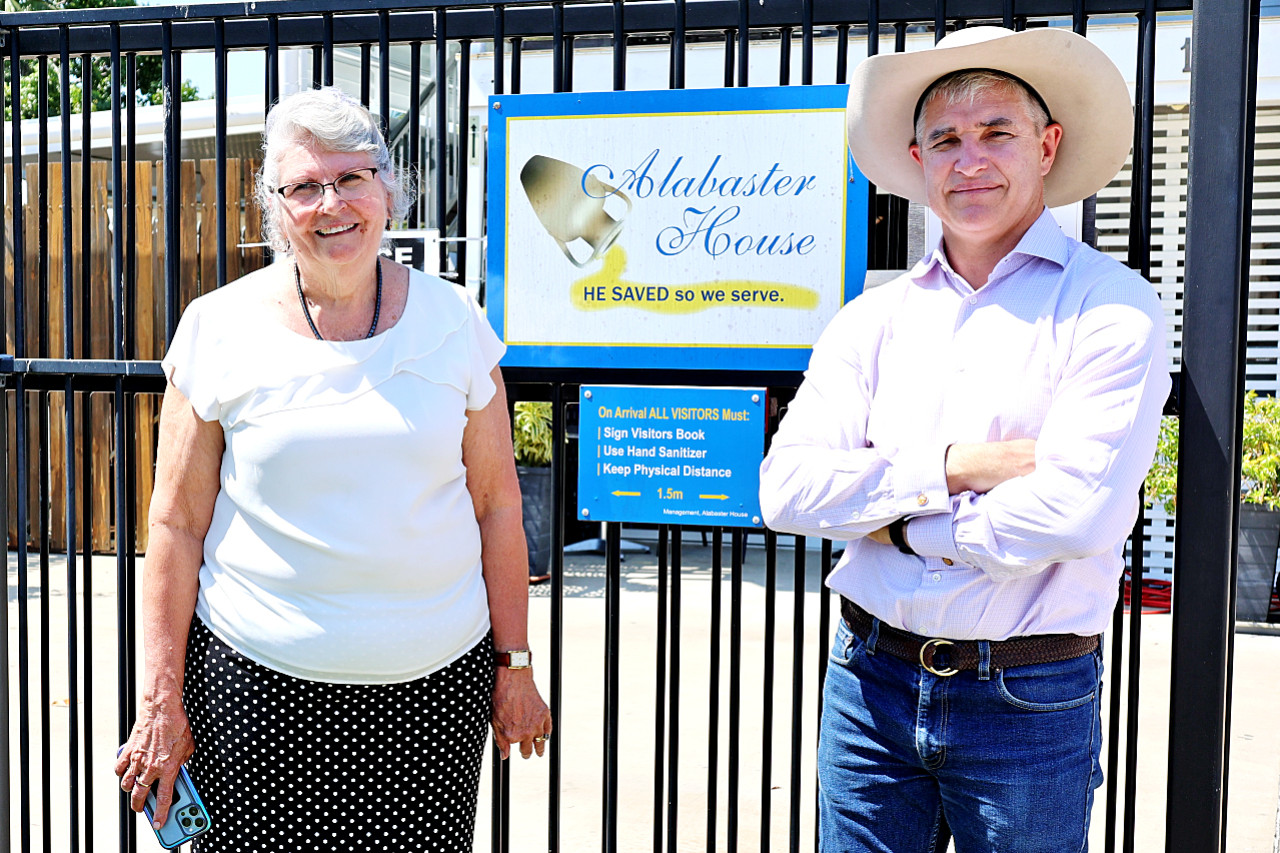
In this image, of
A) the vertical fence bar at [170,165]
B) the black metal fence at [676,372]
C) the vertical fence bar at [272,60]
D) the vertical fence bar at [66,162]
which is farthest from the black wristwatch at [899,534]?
the vertical fence bar at [66,162]

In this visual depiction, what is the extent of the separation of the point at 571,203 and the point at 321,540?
1.11 m

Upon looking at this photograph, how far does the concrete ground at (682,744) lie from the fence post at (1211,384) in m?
0.20

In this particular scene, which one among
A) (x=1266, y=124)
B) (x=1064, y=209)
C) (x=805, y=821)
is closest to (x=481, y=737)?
(x=1064, y=209)

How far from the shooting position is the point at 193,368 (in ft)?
7.54

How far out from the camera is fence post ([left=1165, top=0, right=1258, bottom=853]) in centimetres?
254

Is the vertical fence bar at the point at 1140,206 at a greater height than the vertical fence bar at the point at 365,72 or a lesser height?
lesser

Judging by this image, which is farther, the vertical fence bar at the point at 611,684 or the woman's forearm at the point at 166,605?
the vertical fence bar at the point at 611,684

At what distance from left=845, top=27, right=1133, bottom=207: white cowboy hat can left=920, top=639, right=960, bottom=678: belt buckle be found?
1.00m

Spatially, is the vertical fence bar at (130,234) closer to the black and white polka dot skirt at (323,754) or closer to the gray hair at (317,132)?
the gray hair at (317,132)

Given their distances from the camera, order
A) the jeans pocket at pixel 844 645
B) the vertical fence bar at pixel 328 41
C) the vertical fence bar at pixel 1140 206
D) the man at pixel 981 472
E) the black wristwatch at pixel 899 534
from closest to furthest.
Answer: the man at pixel 981 472 < the black wristwatch at pixel 899 534 < the jeans pocket at pixel 844 645 < the vertical fence bar at pixel 1140 206 < the vertical fence bar at pixel 328 41

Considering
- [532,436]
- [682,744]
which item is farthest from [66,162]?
[532,436]

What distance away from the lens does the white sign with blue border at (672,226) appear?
9.14 ft

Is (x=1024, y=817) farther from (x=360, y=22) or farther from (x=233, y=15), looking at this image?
(x=233, y=15)

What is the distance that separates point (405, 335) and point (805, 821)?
10.1ft
